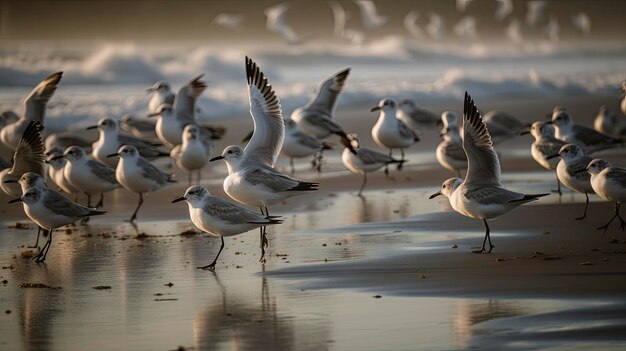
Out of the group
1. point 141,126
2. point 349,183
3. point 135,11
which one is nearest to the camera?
point 349,183

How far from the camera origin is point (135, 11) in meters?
45.2

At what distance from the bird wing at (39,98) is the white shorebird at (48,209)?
15.5 feet

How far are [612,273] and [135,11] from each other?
38421 mm

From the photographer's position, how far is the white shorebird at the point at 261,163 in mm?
10617

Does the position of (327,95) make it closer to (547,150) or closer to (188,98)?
(188,98)

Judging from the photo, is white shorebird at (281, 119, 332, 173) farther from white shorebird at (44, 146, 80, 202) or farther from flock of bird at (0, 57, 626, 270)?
white shorebird at (44, 146, 80, 202)

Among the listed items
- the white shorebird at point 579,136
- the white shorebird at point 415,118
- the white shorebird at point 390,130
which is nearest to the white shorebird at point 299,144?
the white shorebird at point 390,130

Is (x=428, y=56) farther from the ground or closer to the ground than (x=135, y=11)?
closer to the ground

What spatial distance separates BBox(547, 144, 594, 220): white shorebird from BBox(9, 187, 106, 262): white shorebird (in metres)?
4.69

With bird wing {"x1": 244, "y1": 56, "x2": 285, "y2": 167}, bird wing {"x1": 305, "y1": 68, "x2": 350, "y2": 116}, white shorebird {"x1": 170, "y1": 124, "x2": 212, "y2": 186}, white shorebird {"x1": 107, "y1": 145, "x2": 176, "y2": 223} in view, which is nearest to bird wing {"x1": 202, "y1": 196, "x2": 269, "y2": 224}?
A: bird wing {"x1": 244, "y1": 56, "x2": 285, "y2": 167}

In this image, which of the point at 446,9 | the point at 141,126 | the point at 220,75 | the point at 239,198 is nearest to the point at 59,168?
the point at 239,198

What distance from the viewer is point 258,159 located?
1134 cm

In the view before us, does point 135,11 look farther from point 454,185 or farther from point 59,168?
point 454,185

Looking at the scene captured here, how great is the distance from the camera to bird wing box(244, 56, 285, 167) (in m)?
11.5
